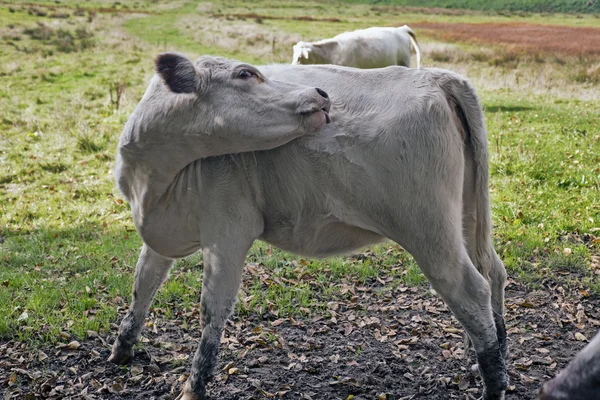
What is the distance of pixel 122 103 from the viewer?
17.3 m

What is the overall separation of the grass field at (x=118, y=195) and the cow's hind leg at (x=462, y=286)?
7.81ft

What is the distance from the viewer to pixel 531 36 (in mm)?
26172

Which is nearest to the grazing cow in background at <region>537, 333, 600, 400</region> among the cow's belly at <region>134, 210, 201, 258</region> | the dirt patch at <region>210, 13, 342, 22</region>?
the cow's belly at <region>134, 210, 201, 258</region>

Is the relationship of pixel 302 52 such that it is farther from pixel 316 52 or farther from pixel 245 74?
pixel 245 74

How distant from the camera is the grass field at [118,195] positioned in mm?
6648

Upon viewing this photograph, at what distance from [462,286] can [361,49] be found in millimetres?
14559

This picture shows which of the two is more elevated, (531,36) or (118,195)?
(531,36)

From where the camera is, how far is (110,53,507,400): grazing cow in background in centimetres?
398

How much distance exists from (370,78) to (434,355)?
8.54ft

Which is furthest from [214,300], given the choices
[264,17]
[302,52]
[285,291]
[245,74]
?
[264,17]

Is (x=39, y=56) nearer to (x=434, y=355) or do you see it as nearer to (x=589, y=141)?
(x=589, y=141)

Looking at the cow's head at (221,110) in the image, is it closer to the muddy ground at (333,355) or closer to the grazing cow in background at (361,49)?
the muddy ground at (333,355)

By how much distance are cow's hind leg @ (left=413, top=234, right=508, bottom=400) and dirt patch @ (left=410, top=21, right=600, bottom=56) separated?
69.8 feet

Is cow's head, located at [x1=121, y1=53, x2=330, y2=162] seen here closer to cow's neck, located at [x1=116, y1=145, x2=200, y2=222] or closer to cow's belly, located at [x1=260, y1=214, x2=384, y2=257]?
cow's neck, located at [x1=116, y1=145, x2=200, y2=222]
